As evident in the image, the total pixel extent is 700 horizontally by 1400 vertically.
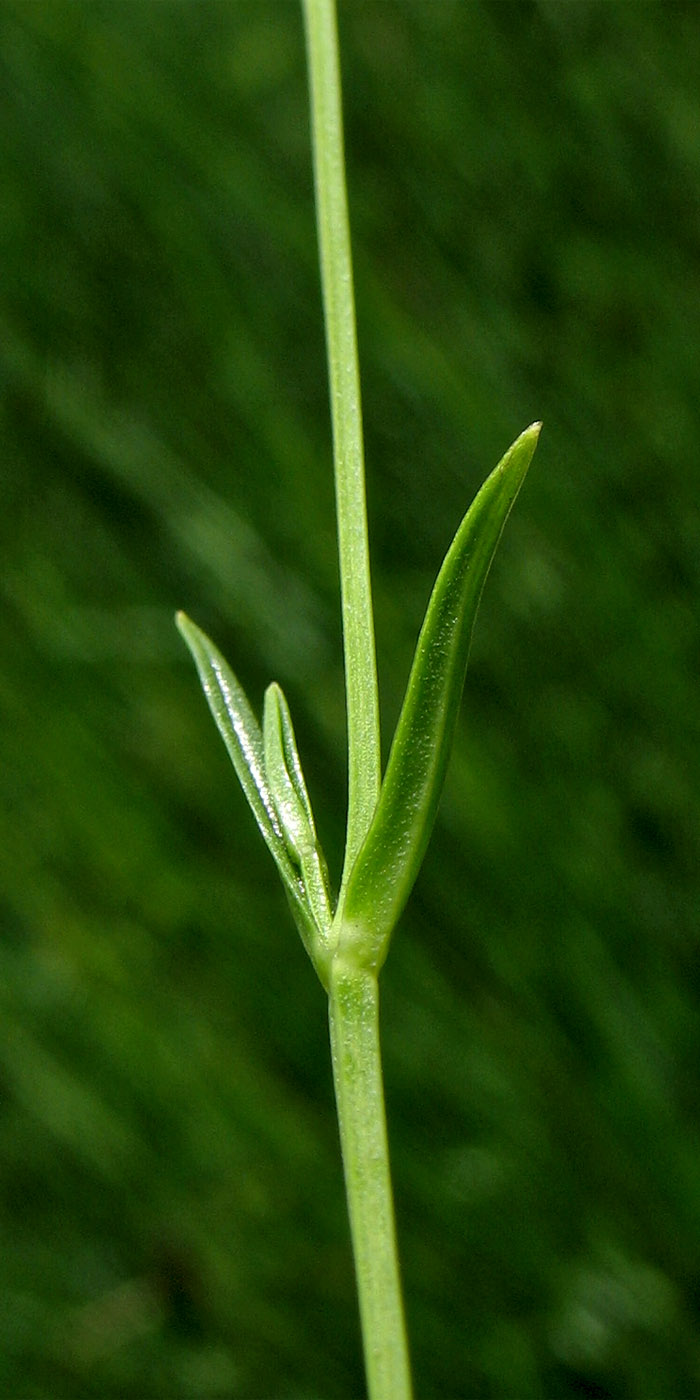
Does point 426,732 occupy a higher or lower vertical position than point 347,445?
lower

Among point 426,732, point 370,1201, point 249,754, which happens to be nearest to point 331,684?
point 249,754

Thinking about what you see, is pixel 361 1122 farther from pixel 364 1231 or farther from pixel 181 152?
pixel 181 152

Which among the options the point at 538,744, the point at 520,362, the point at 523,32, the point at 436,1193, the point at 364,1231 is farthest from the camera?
the point at 523,32

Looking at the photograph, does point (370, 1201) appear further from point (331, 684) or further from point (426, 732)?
point (331, 684)

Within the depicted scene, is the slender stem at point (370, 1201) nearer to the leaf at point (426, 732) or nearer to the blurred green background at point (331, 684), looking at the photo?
the leaf at point (426, 732)

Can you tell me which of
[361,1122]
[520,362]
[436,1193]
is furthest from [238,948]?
[361,1122]

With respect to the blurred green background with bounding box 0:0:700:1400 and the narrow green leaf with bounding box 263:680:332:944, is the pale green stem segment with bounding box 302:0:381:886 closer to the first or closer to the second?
the narrow green leaf with bounding box 263:680:332:944

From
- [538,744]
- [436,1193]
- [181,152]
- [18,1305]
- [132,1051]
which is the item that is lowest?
[18,1305]
